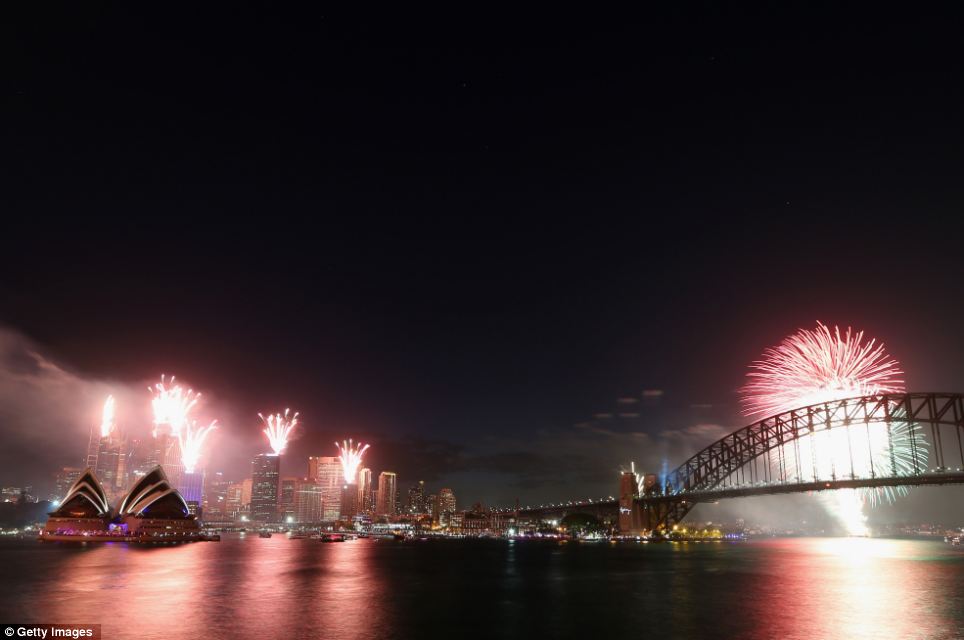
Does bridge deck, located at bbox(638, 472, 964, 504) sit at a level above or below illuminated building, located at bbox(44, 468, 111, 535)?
above

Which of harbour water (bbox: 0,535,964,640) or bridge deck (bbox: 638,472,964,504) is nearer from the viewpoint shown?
harbour water (bbox: 0,535,964,640)

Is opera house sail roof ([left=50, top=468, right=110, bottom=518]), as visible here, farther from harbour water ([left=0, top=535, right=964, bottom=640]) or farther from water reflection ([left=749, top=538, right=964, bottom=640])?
water reflection ([left=749, top=538, right=964, bottom=640])

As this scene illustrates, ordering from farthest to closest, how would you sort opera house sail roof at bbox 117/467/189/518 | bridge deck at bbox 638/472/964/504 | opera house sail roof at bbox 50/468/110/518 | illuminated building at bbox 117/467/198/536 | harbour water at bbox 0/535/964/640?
opera house sail roof at bbox 117/467/189/518, opera house sail roof at bbox 50/468/110/518, illuminated building at bbox 117/467/198/536, bridge deck at bbox 638/472/964/504, harbour water at bbox 0/535/964/640

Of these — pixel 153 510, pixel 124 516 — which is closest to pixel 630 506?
pixel 153 510

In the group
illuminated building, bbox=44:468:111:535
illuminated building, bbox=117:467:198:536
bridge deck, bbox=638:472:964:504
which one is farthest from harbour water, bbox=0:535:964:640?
illuminated building, bbox=44:468:111:535

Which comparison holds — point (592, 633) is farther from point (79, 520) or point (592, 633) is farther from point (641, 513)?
point (79, 520)

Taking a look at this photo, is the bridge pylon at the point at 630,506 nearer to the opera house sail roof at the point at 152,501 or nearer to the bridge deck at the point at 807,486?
the bridge deck at the point at 807,486

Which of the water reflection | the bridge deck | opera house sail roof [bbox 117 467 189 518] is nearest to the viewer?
the water reflection
